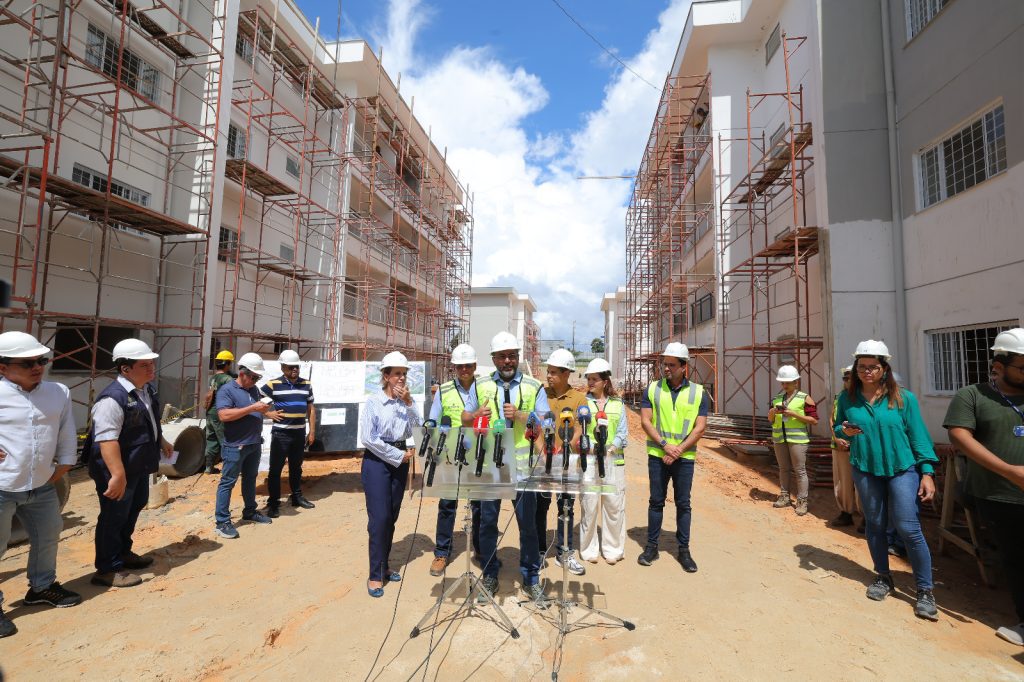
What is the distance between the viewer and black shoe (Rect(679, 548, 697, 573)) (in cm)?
453

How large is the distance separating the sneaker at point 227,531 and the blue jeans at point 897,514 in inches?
234

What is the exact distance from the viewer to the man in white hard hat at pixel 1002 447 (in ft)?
10.8

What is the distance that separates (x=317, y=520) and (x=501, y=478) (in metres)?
3.67

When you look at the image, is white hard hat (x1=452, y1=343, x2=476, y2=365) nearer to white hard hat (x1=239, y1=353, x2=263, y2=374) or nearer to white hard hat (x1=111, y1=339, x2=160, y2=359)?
white hard hat (x1=111, y1=339, x2=160, y2=359)

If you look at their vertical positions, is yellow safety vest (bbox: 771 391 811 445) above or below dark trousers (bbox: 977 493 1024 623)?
above

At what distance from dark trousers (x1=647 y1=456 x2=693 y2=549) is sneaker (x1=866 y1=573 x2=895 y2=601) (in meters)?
1.41

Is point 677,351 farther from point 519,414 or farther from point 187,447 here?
point 187,447

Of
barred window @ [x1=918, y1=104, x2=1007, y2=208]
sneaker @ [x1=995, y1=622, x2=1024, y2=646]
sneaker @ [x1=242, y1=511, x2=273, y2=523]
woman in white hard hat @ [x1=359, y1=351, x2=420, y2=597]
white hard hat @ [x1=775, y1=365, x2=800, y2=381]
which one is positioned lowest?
sneaker @ [x1=242, y1=511, x2=273, y2=523]

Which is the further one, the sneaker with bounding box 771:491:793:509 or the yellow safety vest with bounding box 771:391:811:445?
the sneaker with bounding box 771:491:793:509

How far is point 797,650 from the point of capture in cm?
327

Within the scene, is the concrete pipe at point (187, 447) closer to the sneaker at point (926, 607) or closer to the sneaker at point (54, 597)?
the sneaker at point (54, 597)

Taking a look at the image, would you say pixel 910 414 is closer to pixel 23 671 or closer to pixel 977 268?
pixel 977 268

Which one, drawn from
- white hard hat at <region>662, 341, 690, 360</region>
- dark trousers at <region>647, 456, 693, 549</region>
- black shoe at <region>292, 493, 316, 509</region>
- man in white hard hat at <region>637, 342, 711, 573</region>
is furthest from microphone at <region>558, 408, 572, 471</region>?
black shoe at <region>292, 493, 316, 509</region>

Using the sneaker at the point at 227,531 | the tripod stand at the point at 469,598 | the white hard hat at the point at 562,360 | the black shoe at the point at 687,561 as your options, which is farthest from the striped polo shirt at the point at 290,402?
the black shoe at the point at 687,561
